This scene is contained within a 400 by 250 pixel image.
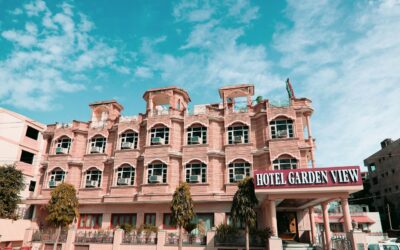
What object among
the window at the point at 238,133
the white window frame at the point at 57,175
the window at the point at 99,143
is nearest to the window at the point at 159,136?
the window at the point at 99,143

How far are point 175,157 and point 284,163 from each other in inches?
392

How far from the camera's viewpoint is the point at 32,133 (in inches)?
1310

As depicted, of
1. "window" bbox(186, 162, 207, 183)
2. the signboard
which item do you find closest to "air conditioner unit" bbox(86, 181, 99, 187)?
"window" bbox(186, 162, 207, 183)

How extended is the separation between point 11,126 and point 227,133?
24.0 m

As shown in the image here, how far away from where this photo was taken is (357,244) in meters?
16.0

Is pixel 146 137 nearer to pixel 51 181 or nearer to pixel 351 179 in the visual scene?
pixel 51 181

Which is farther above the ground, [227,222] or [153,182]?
[153,182]

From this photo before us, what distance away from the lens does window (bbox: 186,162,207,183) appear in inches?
994

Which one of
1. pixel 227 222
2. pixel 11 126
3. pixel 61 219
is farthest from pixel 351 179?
pixel 11 126

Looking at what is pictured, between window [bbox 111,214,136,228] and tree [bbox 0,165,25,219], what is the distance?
29.9ft

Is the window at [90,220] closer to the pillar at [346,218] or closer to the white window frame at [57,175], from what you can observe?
Answer: the white window frame at [57,175]

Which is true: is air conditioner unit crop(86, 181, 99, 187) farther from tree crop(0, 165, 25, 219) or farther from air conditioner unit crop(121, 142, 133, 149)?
tree crop(0, 165, 25, 219)

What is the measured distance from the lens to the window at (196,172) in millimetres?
25256

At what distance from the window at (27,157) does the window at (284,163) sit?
1071 inches
